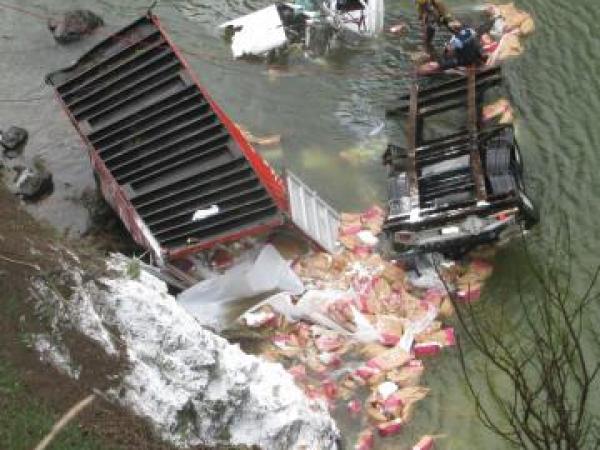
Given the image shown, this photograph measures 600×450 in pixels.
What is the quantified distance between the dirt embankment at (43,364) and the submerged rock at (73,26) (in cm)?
803

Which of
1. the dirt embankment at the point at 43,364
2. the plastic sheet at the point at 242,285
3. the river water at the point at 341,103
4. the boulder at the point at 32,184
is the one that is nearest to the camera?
the dirt embankment at the point at 43,364

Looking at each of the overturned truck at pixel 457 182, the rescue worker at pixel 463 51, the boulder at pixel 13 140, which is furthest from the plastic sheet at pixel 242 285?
the boulder at pixel 13 140

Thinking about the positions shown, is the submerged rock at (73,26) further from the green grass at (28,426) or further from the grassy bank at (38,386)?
the green grass at (28,426)

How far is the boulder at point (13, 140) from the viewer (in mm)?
13328

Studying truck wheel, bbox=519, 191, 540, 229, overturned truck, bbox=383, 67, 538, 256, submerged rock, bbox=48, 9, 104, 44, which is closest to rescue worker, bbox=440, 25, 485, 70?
overturned truck, bbox=383, 67, 538, 256

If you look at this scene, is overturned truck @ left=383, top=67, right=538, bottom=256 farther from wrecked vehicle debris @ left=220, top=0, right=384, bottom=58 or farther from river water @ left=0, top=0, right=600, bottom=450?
wrecked vehicle debris @ left=220, top=0, right=384, bottom=58

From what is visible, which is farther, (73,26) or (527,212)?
Result: (73,26)

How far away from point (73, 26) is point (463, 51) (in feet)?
25.2

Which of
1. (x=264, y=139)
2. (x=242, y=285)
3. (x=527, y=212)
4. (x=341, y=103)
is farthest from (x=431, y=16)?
(x=242, y=285)

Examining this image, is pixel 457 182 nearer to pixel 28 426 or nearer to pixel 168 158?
pixel 168 158

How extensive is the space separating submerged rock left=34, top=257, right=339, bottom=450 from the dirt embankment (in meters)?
0.17

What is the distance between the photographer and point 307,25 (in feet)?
47.8

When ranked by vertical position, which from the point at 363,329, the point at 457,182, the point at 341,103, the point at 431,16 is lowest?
the point at 363,329

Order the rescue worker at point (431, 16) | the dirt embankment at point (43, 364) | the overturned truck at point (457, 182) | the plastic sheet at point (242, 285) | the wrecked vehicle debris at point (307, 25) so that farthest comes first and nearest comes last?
1. the wrecked vehicle debris at point (307, 25)
2. the rescue worker at point (431, 16)
3. the plastic sheet at point (242, 285)
4. the overturned truck at point (457, 182)
5. the dirt embankment at point (43, 364)
